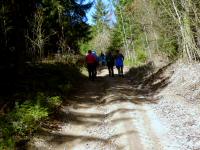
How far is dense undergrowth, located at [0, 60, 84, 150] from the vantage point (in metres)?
12.0

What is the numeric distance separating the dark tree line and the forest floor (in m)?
4.00

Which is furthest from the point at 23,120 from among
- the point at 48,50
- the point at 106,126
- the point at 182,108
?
the point at 48,50

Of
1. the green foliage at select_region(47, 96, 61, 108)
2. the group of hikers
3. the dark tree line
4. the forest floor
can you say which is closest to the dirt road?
the forest floor

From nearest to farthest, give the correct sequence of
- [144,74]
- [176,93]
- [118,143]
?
[118,143] → [176,93] → [144,74]

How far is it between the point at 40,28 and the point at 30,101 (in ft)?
46.1

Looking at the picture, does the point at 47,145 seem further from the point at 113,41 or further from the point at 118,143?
the point at 113,41

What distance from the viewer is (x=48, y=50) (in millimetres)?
33469

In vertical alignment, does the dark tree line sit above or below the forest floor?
above

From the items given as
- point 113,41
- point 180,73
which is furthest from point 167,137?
point 113,41

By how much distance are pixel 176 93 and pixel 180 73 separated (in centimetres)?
301

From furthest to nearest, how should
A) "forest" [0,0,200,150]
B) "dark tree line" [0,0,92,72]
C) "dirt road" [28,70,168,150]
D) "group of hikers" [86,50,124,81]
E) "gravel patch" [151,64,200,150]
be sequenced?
"group of hikers" [86,50,124,81] < "dark tree line" [0,0,92,72] < "forest" [0,0,200,150] < "dirt road" [28,70,168,150] < "gravel patch" [151,64,200,150]

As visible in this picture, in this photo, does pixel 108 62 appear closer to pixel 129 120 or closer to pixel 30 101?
pixel 30 101

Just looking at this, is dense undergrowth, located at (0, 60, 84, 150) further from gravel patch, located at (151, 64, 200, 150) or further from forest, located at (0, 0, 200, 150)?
gravel patch, located at (151, 64, 200, 150)

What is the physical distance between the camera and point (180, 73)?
805 inches
